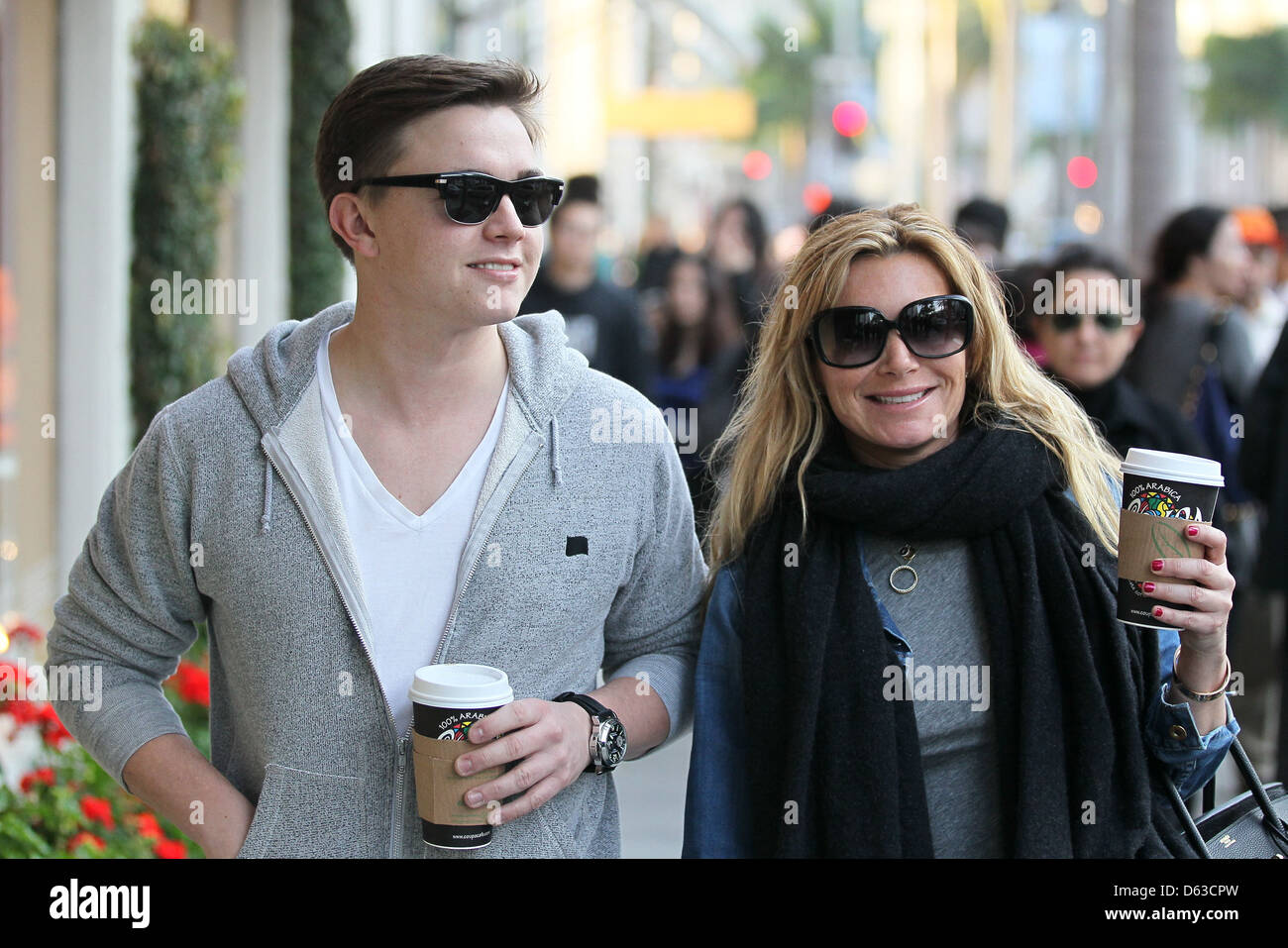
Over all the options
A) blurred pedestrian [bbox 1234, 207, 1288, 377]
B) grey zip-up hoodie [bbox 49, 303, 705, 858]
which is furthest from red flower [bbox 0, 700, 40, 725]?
blurred pedestrian [bbox 1234, 207, 1288, 377]

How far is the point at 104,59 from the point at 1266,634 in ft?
21.8

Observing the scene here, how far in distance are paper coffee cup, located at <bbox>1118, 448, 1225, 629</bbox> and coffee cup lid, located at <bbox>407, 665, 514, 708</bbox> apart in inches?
39.8

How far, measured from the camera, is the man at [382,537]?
2.44m

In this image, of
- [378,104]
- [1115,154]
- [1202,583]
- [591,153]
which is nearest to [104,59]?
[378,104]

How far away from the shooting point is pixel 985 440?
2.53 m

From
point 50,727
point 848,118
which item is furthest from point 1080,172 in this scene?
point 50,727

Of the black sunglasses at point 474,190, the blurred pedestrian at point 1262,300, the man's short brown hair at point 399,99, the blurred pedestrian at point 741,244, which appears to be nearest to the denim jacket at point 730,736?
the black sunglasses at point 474,190

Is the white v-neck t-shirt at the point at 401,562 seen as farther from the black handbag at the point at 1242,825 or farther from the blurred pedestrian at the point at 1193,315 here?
the blurred pedestrian at the point at 1193,315

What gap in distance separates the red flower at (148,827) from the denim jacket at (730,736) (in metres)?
2.13

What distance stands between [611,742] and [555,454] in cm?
51

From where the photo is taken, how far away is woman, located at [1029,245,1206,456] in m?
4.92

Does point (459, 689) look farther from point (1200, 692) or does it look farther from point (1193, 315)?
point (1193, 315)

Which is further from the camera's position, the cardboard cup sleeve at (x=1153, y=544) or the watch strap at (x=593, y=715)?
the watch strap at (x=593, y=715)

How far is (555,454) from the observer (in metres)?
2.55
